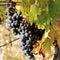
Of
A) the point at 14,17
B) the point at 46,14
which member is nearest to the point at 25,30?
the point at 14,17

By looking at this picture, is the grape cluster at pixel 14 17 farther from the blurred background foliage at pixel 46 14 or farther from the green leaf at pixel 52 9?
the green leaf at pixel 52 9

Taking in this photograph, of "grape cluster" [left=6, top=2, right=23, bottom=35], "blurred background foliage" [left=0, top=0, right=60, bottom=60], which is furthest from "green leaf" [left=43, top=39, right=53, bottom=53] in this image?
"grape cluster" [left=6, top=2, right=23, bottom=35]

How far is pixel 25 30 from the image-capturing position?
791 millimetres

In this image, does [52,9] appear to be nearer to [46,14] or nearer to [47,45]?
[46,14]

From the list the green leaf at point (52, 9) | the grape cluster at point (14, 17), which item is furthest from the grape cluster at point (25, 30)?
the green leaf at point (52, 9)

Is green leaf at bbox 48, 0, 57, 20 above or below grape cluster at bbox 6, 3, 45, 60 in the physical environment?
above

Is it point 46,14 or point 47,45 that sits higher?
point 46,14

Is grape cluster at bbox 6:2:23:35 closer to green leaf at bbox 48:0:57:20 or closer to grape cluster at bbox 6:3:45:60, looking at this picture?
grape cluster at bbox 6:3:45:60

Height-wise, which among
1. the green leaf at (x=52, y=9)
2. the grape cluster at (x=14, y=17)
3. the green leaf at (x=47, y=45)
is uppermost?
the green leaf at (x=52, y=9)

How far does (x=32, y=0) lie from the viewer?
653 mm

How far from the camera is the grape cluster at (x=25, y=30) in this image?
0.75 meters

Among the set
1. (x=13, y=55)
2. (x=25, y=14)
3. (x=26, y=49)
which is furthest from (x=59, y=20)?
(x=13, y=55)

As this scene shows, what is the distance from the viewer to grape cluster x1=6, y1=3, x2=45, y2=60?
75 cm

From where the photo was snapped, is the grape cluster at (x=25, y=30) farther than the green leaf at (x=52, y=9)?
Yes
